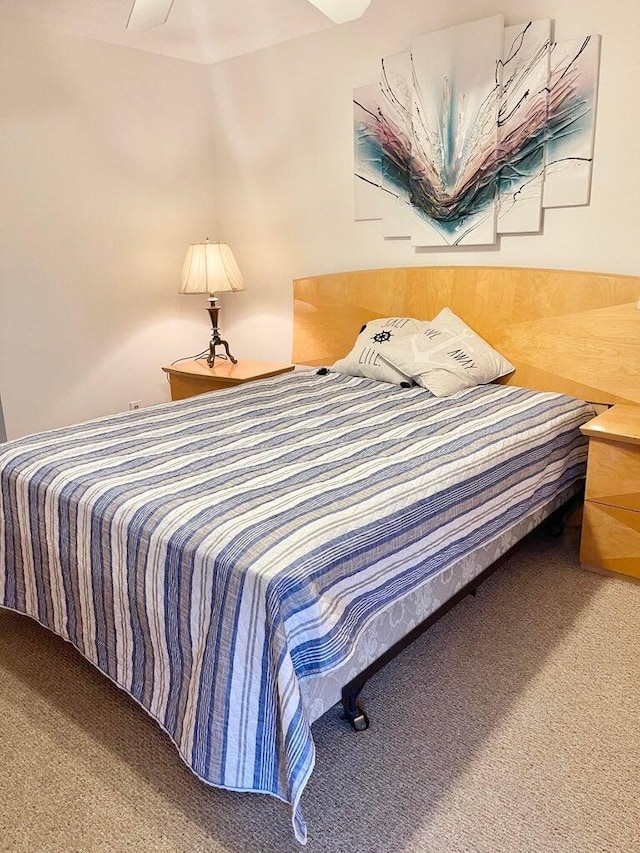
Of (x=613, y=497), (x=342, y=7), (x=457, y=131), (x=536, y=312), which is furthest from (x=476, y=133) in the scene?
(x=613, y=497)

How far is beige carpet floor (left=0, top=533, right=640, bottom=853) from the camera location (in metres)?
1.49

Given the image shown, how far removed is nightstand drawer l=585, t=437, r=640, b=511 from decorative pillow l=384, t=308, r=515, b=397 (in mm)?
694

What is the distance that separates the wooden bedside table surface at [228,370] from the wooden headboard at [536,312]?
0.50m

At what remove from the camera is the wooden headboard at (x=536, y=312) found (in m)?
2.81

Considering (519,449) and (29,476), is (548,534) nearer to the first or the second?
(519,449)

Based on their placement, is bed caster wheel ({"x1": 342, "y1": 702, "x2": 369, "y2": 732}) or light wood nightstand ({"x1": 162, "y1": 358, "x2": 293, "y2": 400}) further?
light wood nightstand ({"x1": 162, "y1": 358, "x2": 293, "y2": 400})

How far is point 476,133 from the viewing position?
311cm

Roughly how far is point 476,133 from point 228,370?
181 cm

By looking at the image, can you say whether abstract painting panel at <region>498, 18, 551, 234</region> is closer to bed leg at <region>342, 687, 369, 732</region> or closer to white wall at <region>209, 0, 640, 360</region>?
white wall at <region>209, 0, 640, 360</region>

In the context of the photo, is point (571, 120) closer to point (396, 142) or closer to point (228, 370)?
point (396, 142)

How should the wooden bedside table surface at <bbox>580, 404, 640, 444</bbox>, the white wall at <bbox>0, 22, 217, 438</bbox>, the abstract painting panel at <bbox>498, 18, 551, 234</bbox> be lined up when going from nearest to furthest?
the wooden bedside table surface at <bbox>580, 404, 640, 444</bbox> → the abstract painting panel at <bbox>498, 18, 551, 234</bbox> → the white wall at <bbox>0, 22, 217, 438</bbox>

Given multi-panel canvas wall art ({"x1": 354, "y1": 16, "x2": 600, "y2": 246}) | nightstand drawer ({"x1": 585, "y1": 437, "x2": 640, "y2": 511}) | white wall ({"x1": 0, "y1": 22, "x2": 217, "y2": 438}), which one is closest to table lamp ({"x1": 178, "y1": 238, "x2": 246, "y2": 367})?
white wall ({"x1": 0, "y1": 22, "x2": 217, "y2": 438})

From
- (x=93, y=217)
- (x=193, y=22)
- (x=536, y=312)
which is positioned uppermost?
(x=193, y=22)

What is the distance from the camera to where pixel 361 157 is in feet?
11.7
